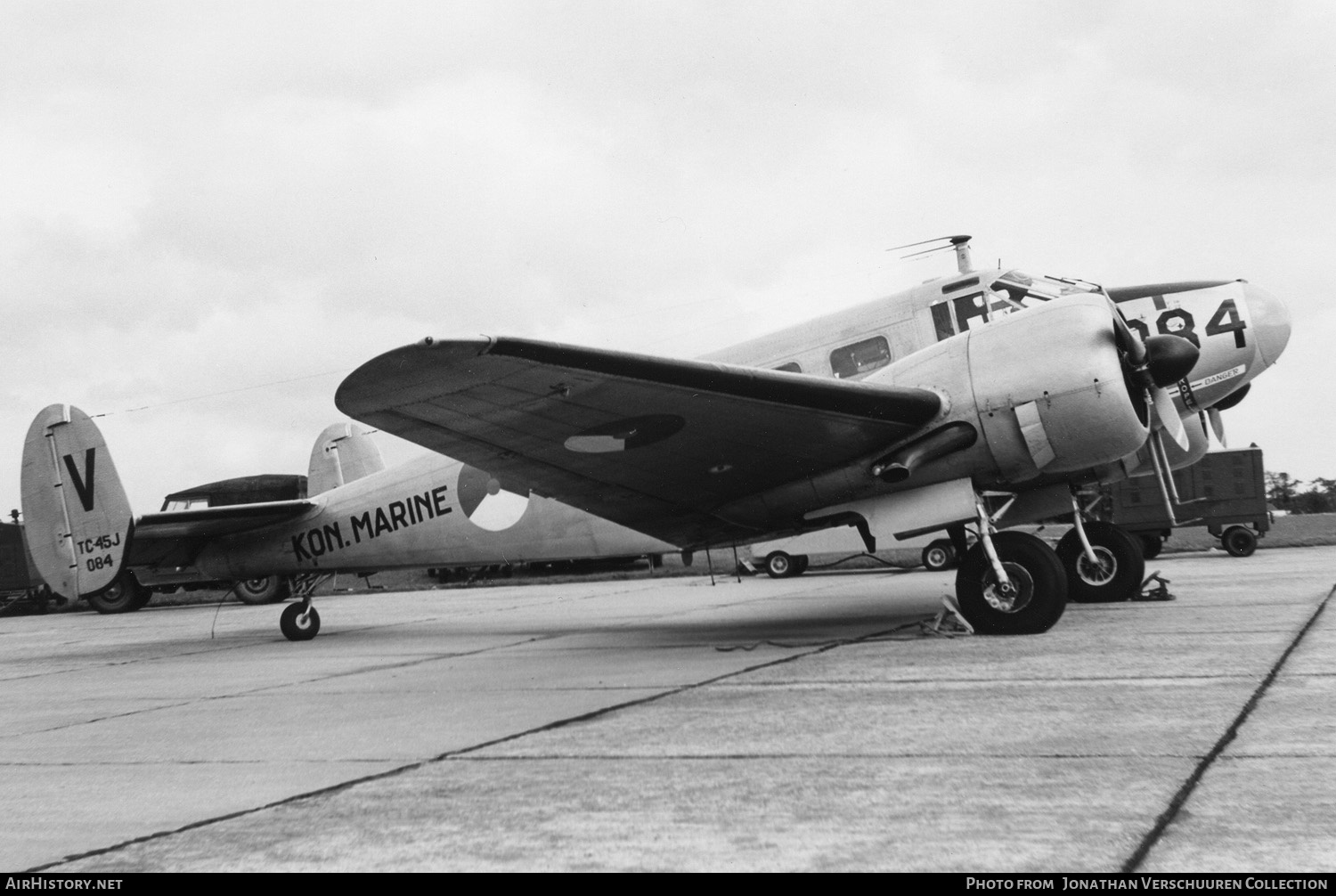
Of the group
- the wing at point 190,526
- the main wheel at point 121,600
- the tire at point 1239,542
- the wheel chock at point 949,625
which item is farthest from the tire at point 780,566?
the main wheel at point 121,600

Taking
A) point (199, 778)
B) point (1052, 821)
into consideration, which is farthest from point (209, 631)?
point (1052, 821)

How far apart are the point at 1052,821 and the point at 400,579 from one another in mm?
30819

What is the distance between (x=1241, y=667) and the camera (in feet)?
20.0

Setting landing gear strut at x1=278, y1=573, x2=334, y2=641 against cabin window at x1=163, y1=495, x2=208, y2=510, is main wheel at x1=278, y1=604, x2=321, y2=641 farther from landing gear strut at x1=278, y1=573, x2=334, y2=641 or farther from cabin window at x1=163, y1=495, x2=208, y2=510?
cabin window at x1=163, y1=495, x2=208, y2=510

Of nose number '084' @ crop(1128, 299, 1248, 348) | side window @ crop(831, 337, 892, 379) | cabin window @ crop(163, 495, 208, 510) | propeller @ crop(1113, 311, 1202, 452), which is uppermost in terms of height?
cabin window @ crop(163, 495, 208, 510)

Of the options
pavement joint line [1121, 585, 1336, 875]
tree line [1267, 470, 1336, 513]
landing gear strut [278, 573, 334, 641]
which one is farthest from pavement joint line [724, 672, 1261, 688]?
tree line [1267, 470, 1336, 513]

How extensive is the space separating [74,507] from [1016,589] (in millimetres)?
9891

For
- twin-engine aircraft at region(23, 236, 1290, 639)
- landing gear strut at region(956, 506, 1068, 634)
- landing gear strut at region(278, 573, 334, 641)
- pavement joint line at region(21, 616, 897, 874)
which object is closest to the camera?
pavement joint line at region(21, 616, 897, 874)

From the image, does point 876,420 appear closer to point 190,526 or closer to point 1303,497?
point 190,526

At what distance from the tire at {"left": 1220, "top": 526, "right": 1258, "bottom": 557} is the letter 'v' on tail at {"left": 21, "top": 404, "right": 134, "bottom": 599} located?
19.3 metres

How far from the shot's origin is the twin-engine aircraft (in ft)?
24.1

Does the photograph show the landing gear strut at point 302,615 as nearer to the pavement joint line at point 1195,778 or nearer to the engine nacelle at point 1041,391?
the engine nacelle at point 1041,391

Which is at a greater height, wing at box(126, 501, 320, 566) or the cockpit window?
the cockpit window

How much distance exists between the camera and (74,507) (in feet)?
39.5
